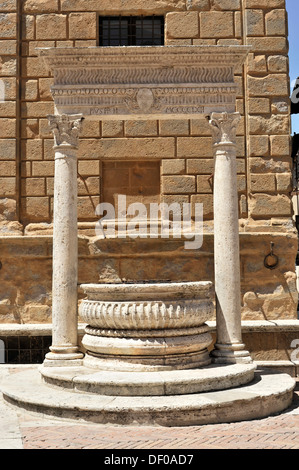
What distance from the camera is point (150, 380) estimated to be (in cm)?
625

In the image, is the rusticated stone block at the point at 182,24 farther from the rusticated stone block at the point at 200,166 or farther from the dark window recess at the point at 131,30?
the rusticated stone block at the point at 200,166

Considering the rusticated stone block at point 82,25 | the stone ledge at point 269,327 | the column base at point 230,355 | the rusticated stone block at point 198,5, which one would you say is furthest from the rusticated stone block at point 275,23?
the column base at point 230,355

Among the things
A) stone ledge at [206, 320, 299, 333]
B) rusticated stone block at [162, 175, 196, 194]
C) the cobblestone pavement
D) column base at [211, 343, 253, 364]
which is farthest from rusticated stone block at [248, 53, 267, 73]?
the cobblestone pavement

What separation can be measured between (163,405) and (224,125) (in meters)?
3.95

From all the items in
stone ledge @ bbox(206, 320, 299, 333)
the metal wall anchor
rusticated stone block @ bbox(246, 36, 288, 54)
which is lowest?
stone ledge @ bbox(206, 320, 299, 333)

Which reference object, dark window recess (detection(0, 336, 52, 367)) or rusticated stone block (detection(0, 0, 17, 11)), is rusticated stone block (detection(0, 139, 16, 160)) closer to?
rusticated stone block (detection(0, 0, 17, 11))

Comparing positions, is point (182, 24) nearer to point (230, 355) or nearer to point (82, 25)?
point (82, 25)

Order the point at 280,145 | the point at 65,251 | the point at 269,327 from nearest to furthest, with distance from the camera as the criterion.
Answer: the point at 65,251 → the point at 269,327 → the point at 280,145

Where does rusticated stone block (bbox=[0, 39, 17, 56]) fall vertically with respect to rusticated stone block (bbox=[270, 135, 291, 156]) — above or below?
above

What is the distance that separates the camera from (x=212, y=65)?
7723mm

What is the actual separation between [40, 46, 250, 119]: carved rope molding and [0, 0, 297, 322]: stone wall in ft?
8.25

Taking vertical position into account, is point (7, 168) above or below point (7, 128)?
below

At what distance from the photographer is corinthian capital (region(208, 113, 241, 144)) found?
768cm

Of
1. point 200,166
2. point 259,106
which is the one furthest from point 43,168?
point 259,106
